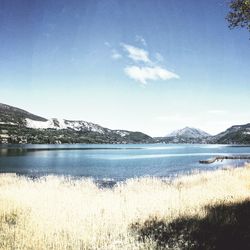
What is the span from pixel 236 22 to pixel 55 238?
16.2m

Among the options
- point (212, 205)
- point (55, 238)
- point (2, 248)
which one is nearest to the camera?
point (2, 248)

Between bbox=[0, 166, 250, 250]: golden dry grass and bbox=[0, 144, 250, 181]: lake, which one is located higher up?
bbox=[0, 166, 250, 250]: golden dry grass

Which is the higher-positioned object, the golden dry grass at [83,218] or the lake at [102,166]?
the golden dry grass at [83,218]

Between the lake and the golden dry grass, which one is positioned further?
the lake

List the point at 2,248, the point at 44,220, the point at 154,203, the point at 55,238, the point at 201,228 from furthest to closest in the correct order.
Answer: the point at 154,203, the point at 44,220, the point at 201,228, the point at 55,238, the point at 2,248

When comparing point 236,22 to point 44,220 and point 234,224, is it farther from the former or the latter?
point 44,220

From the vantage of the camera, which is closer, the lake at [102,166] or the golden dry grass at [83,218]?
the golden dry grass at [83,218]

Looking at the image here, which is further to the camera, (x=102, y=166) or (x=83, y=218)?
(x=102, y=166)

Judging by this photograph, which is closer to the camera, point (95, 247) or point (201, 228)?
point (95, 247)

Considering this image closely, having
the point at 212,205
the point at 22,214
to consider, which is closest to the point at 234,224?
the point at 212,205

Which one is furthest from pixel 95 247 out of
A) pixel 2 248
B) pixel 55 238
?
pixel 2 248

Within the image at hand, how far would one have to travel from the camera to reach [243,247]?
30.9ft

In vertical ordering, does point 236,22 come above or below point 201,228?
above

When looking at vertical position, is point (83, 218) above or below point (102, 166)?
above
